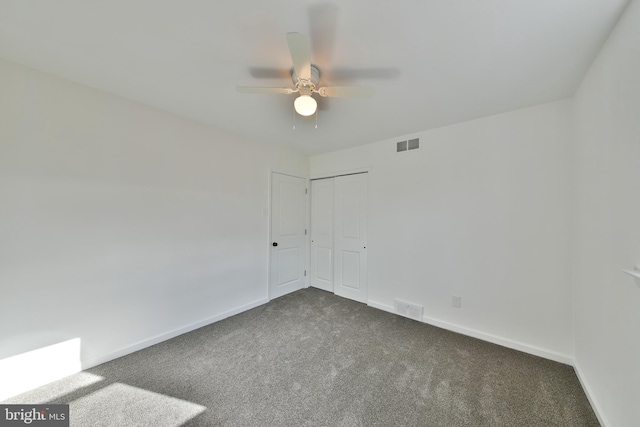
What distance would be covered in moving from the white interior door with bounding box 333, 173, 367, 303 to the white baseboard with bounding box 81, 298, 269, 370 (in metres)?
1.48

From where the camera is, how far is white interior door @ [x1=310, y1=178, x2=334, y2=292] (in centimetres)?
396

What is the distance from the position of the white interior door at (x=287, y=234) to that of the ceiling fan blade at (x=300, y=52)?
2256mm

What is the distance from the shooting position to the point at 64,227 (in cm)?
188

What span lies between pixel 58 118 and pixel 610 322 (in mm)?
4349

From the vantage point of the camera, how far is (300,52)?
127 centimetres

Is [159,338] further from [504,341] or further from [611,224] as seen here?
[611,224]

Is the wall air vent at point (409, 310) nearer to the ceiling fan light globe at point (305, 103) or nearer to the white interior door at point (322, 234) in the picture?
the white interior door at point (322, 234)

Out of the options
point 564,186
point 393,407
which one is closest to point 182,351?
point 393,407

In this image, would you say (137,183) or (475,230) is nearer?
(137,183)

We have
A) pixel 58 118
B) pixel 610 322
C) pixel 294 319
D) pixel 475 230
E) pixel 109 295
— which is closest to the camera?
pixel 610 322

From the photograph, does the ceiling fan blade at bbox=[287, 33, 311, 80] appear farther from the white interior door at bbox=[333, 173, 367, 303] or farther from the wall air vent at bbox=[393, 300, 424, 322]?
the wall air vent at bbox=[393, 300, 424, 322]

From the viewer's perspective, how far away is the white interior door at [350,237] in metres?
3.51

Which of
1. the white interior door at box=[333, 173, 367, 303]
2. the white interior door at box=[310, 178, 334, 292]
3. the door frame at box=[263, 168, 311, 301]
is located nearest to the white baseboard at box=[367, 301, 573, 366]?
the white interior door at box=[333, 173, 367, 303]

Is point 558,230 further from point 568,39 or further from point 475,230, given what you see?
point 568,39
